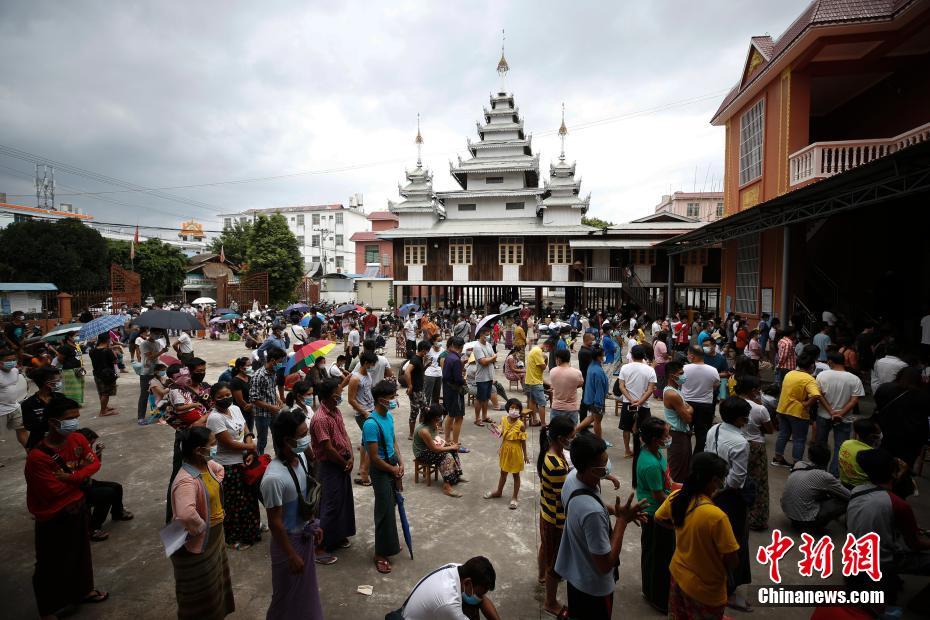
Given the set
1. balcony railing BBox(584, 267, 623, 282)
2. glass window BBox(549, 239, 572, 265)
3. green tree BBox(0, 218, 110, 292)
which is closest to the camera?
green tree BBox(0, 218, 110, 292)

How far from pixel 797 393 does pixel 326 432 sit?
18.1 ft

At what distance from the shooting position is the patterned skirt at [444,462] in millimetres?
5426

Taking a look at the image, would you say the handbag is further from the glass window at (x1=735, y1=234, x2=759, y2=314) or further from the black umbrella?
the glass window at (x1=735, y1=234, x2=759, y2=314)

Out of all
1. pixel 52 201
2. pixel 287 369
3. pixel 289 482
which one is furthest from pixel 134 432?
pixel 52 201

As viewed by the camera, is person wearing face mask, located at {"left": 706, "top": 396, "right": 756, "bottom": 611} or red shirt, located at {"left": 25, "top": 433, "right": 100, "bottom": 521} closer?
red shirt, located at {"left": 25, "top": 433, "right": 100, "bottom": 521}

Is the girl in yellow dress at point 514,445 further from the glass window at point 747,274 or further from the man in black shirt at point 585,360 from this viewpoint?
the glass window at point 747,274

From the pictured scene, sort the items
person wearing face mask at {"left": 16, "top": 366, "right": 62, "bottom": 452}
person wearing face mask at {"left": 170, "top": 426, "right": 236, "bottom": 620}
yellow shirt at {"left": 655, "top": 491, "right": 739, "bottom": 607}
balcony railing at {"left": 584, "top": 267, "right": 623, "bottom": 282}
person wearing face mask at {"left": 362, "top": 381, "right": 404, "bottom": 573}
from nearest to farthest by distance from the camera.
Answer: yellow shirt at {"left": 655, "top": 491, "right": 739, "bottom": 607} → person wearing face mask at {"left": 170, "top": 426, "right": 236, "bottom": 620} → person wearing face mask at {"left": 362, "top": 381, "right": 404, "bottom": 573} → person wearing face mask at {"left": 16, "top": 366, "right": 62, "bottom": 452} → balcony railing at {"left": 584, "top": 267, "right": 623, "bottom": 282}

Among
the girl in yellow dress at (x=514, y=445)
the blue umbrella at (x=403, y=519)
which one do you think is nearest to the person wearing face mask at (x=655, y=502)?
the girl in yellow dress at (x=514, y=445)

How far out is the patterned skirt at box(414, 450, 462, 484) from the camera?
5426 mm

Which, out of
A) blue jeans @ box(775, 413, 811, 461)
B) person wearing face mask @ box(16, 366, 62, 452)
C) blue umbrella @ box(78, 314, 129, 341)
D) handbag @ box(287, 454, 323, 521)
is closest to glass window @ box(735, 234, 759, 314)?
blue jeans @ box(775, 413, 811, 461)

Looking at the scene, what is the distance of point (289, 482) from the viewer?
9.47 ft

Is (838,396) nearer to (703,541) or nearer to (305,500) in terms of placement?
Answer: (703,541)

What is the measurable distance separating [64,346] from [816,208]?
50.2ft

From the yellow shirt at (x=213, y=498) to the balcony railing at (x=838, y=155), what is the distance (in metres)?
12.5
